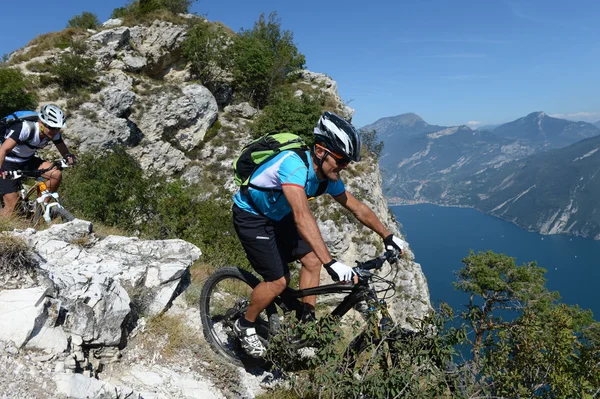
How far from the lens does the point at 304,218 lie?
3105 millimetres

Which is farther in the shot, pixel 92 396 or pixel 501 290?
pixel 501 290

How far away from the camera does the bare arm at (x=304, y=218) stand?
3.08m

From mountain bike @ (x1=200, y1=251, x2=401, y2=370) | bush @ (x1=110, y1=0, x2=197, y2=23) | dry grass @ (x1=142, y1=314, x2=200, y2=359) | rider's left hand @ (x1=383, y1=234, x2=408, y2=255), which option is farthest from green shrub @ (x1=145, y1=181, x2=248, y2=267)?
bush @ (x1=110, y1=0, x2=197, y2=23)

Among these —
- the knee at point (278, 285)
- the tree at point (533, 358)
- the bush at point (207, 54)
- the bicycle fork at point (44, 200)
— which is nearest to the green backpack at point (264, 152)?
the knee at point (278, 285)

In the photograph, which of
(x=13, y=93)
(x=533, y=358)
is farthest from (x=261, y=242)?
(x=13, y=93)

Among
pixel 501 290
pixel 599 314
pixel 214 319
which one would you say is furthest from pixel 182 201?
pixel 599 314

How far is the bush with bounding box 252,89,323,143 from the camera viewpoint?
→ 3075cm

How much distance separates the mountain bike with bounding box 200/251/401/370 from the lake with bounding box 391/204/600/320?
102681 mm

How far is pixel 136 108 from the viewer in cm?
2841

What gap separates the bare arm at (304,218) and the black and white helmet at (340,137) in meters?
0.57

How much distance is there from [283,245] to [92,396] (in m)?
2.29

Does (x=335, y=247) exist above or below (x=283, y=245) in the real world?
below

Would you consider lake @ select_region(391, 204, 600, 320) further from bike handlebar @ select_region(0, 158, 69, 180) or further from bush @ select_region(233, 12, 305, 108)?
bike handlebar @ select_region(0, 158, 69, 180)

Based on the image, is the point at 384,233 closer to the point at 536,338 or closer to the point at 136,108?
the point at 536,338
